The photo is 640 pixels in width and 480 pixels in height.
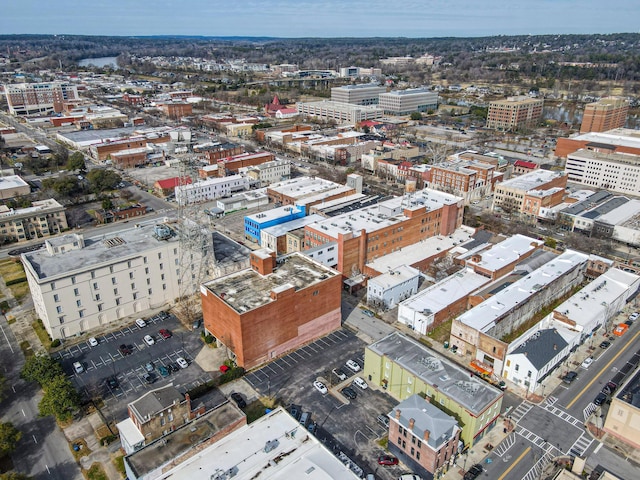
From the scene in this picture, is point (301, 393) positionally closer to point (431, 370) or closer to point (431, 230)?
point (431, 370)

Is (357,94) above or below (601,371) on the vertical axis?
above

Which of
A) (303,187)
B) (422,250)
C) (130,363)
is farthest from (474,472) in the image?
(303,187)

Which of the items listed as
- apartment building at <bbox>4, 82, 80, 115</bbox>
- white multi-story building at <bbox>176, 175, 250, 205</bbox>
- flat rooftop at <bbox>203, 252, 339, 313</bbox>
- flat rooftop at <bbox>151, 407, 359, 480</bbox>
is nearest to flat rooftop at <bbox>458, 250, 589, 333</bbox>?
flat rooftop at <bbox>203, 252, 339, 313</bbox>

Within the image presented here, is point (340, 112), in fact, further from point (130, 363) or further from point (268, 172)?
point (130, 363)

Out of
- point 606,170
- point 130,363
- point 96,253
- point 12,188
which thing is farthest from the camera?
point 606,170

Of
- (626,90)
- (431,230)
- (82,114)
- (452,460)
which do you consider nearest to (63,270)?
(452,460)

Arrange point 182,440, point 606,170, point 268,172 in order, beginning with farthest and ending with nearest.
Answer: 1. point 268,172
2. point 606,170
3. point 182,440
